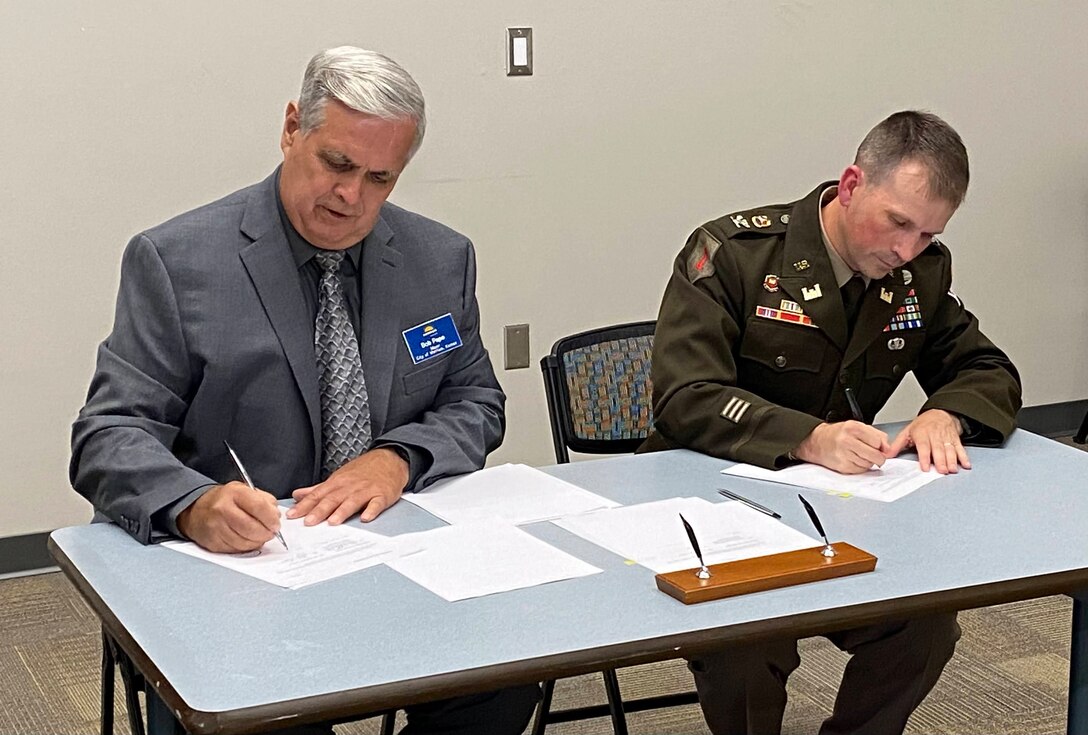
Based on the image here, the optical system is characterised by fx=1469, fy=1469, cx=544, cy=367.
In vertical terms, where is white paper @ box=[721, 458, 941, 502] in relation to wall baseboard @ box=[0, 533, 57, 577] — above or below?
above

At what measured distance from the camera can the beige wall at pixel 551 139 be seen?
3.88 metres

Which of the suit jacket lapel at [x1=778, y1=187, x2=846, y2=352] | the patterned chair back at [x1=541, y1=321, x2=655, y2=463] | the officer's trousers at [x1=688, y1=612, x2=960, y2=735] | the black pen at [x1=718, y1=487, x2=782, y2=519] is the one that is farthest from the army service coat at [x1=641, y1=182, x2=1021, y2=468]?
the officer's trousers at [x1=688, y1=612, x2=960, y2=735]

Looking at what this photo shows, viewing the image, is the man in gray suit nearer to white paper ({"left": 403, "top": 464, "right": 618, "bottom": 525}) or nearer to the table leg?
white paper ({"left": 403, "top": 464, "right": 618, "bottom": 525})

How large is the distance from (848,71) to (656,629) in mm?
3514

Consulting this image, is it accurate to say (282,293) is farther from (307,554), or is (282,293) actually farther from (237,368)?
(307,554)

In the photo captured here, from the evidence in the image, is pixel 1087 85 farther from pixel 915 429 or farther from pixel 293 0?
pixel 915 429

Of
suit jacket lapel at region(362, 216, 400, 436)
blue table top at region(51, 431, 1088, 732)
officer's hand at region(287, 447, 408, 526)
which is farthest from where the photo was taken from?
suit jacket lapel at region(362, 216, 400, 436)

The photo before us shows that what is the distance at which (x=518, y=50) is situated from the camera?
14.2 ft

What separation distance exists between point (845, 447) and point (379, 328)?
77 centimetres

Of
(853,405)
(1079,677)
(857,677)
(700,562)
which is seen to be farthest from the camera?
(853,405)

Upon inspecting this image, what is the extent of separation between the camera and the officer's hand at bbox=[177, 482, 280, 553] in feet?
6.17

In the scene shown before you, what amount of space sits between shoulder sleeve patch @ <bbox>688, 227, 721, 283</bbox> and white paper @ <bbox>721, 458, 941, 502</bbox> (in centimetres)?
43

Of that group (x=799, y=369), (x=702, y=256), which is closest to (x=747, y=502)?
(x=799, y=369)

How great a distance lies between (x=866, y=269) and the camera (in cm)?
265
